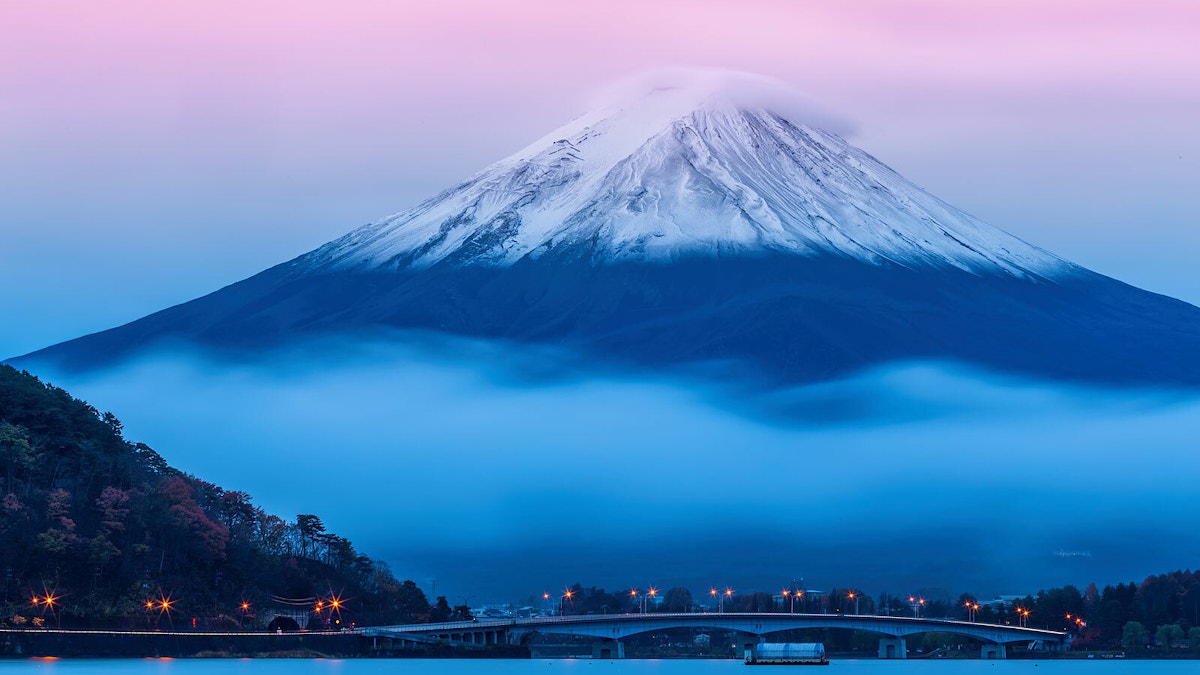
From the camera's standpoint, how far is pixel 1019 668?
170500 mm

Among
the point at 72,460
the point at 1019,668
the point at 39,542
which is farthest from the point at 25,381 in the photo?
the point at 1019,668

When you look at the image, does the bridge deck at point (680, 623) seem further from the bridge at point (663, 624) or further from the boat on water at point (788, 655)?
the boat on water at point (788, 655)

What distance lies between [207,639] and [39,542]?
1543 centimetres

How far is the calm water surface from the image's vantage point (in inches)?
4569

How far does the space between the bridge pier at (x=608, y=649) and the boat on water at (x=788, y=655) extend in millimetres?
24008

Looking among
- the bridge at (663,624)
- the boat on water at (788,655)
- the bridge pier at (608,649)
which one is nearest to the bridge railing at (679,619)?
the bridge at (663,624)

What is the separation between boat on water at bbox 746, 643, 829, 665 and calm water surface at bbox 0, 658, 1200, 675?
202 centimetres

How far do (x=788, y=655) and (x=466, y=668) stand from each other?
33.1 metres

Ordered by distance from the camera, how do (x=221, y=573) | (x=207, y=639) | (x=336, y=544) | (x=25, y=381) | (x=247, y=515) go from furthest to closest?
(x=336, y=544) → (x=247, y=515) → (x=25, y=381) → (x=221, y=573) → (x=207, y=639)

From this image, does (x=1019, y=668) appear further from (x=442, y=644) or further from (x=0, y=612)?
(x=0, y=612)

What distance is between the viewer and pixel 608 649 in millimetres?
195125

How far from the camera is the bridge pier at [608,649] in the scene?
626 feet

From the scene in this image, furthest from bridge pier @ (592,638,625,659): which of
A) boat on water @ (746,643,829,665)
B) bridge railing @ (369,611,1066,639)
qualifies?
boat on water @ (746,643,829,665)

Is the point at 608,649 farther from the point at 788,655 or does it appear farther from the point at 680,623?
the point at 788,655
